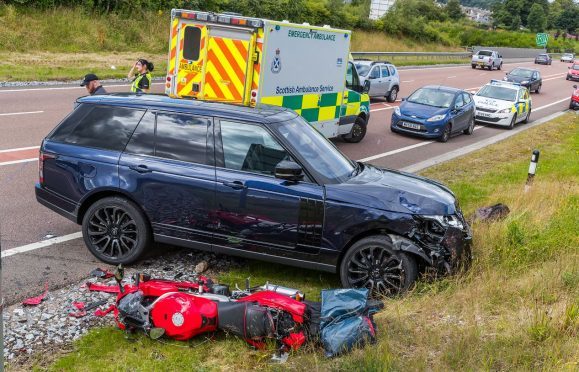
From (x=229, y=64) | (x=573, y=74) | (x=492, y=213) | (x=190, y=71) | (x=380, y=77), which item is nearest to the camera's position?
(x=492, y=213)

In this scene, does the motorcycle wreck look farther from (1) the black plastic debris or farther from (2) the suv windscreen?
(1) the black plastic debris

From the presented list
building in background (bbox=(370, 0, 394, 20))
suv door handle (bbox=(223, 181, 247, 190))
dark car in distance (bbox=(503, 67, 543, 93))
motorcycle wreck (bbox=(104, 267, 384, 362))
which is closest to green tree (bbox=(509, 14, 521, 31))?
building in background (bbox=(370, 0, 394, 20))

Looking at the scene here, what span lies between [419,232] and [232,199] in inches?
71.3

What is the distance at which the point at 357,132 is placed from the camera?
15.5 meters

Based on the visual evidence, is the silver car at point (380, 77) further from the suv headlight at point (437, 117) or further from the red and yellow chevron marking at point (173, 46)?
the red and yellow chevron marking at point (173, 46)

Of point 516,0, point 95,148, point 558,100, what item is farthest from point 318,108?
point 516,0

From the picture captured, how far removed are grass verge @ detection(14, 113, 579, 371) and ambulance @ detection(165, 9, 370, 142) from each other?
16.1ft

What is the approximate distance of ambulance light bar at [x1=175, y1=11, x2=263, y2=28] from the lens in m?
10.7

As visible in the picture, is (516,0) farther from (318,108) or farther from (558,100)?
(318,108)

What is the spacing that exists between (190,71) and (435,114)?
8.25 meters

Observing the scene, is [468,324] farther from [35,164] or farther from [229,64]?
[35,164]

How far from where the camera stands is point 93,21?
96.3 ft

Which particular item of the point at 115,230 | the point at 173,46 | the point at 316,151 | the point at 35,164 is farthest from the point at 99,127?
the point at 173,46

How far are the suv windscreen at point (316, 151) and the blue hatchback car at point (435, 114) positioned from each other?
1046cm
